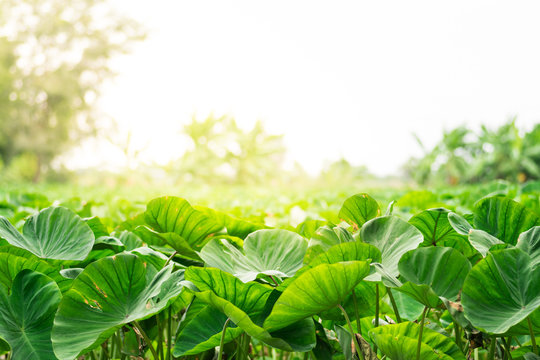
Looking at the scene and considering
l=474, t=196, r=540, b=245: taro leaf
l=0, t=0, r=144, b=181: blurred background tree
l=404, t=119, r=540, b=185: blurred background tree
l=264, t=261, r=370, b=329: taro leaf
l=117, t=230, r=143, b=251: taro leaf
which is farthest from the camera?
l=0, t=0, r=144, b=181: blurred background tree

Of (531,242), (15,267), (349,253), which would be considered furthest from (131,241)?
(531,242)

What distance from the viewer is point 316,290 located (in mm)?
231

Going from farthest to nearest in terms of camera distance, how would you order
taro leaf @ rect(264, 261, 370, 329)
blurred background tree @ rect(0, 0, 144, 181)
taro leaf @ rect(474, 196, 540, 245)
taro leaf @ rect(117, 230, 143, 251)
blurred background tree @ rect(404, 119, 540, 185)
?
blurred background tree @ rect(0, 0, 144, 181) → blurred background tree @ rect(404, 119, 540, 185) → taro leaf @ rect(117, 230, 143, 251) → taro leaf @ rect(474, 196, 540, 245) → taro leaf @ rect(264, 261, 370, 329)

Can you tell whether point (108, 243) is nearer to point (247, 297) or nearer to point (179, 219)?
point (179, 219)

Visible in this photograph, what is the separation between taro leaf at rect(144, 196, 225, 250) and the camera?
1.24ft

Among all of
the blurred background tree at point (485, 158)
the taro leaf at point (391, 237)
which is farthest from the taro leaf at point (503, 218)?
the blurred background tree at point (485, 158)

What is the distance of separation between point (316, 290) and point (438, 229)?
0.18 meters

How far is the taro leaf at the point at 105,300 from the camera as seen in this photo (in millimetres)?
261

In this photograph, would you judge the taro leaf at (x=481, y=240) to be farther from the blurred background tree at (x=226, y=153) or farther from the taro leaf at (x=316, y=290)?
the blurred background tree at (x=226, y=153)

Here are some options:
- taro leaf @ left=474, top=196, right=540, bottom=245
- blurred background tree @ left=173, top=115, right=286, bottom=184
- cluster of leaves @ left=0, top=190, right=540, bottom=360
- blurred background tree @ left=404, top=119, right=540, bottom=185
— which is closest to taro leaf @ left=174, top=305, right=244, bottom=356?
cluster of leaves @ left=0, top=190, right=540, bottom=360

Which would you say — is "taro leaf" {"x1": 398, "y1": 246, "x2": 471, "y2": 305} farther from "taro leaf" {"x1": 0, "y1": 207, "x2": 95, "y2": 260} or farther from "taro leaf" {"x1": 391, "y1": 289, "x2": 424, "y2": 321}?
"taro leaf" {"x1": 0, "y1": 207, "x2": 95, "y2": 260}

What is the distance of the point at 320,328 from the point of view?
0.99 ft

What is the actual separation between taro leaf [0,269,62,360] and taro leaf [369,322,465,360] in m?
0.23

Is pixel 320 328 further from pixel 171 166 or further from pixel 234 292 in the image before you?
pixel 171 166
